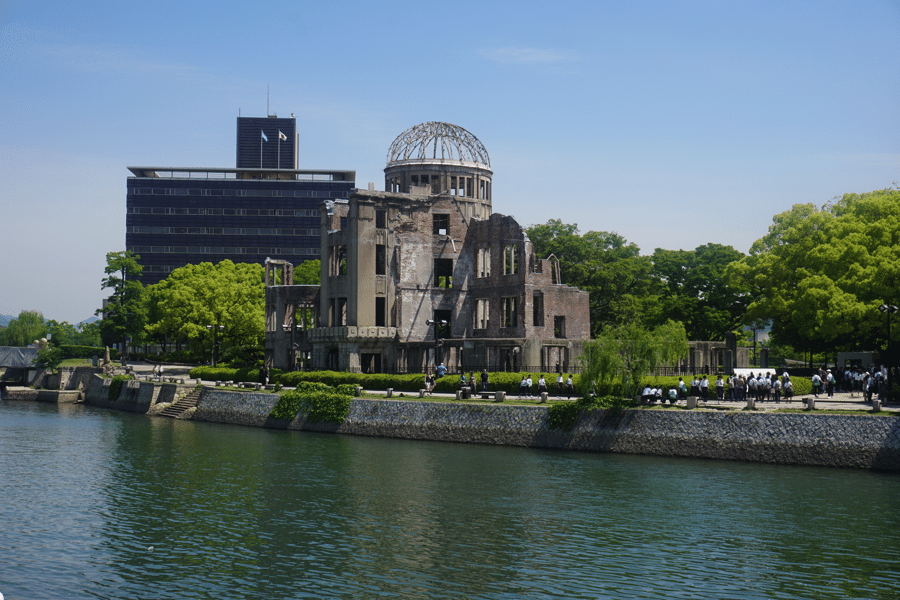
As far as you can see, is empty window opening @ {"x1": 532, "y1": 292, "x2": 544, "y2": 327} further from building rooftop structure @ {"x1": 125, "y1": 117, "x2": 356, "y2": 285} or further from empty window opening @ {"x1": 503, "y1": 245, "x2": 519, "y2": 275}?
building rooftop structure @ {"x1": 125, "y1": 117, "x2": 356, "y2": 285}

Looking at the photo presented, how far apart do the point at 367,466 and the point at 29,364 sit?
7782 cm

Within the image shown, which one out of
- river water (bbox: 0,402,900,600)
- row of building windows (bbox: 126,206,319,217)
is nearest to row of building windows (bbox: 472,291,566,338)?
river water (bbox: 0,402,900,600)

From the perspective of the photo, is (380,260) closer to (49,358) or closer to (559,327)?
(559,327)

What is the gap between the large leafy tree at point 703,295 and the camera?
83875 millimetres

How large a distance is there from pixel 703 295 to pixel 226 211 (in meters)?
102

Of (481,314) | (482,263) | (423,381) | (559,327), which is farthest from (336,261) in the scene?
(423,381)

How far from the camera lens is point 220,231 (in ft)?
535

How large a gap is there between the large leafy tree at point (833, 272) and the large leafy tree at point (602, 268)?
16.0 m

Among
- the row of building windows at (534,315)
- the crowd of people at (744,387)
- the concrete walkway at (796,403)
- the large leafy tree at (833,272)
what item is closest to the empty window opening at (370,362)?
the row of building windows at (534,315)

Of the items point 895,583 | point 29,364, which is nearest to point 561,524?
point 895,583

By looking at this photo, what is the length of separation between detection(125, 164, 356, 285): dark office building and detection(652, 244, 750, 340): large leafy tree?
85.2 m

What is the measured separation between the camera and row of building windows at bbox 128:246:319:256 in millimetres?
161375

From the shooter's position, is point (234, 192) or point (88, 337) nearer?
point (88, 337)

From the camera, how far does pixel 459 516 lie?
3195 centimetres
